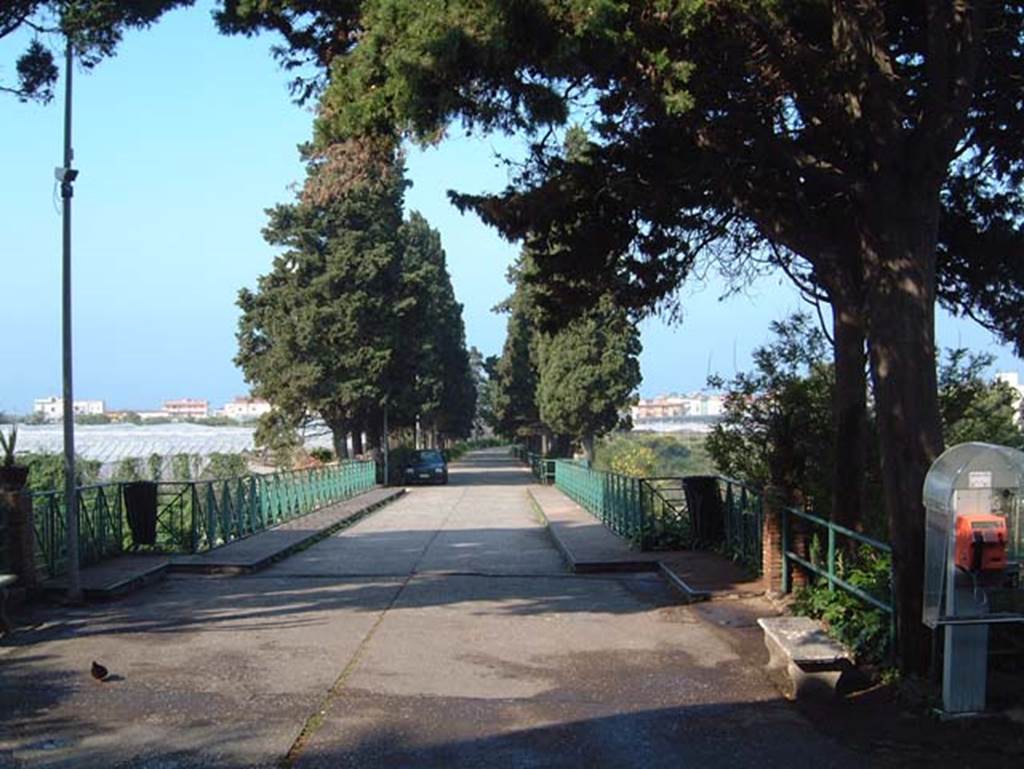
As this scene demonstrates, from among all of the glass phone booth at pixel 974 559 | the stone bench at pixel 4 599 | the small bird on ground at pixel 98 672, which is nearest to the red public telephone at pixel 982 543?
the glass phone booth at pixel 974 559

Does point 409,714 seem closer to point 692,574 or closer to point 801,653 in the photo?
point 801,653

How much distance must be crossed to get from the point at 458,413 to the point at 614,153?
217 feet

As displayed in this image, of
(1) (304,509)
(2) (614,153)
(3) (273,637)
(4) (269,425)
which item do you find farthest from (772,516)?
(4) (269,425)

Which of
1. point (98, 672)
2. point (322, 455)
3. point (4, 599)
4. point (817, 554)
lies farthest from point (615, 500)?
point (322, 455)

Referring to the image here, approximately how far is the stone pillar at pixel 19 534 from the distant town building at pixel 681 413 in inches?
392

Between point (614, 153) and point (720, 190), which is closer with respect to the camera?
point (720, 190)

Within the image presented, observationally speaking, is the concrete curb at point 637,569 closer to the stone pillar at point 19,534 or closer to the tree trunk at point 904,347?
the tree trunk at point 904,347

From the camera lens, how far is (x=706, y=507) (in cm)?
1480

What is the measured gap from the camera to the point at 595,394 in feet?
141

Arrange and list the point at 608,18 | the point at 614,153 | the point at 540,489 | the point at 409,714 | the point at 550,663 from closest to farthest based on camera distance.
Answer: the point at 409,714, the point at 608,18, the point at 550,663, the point at 614,153, the point at 540,489

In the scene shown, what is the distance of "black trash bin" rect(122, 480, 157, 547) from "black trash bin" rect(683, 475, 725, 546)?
7.61 m

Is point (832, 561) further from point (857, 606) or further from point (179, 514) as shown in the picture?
point (179, 514)

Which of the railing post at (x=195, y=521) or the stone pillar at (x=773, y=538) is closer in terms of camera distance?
the stone pillar at (x=773, y=538)

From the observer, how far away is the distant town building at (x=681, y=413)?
17.4 m
